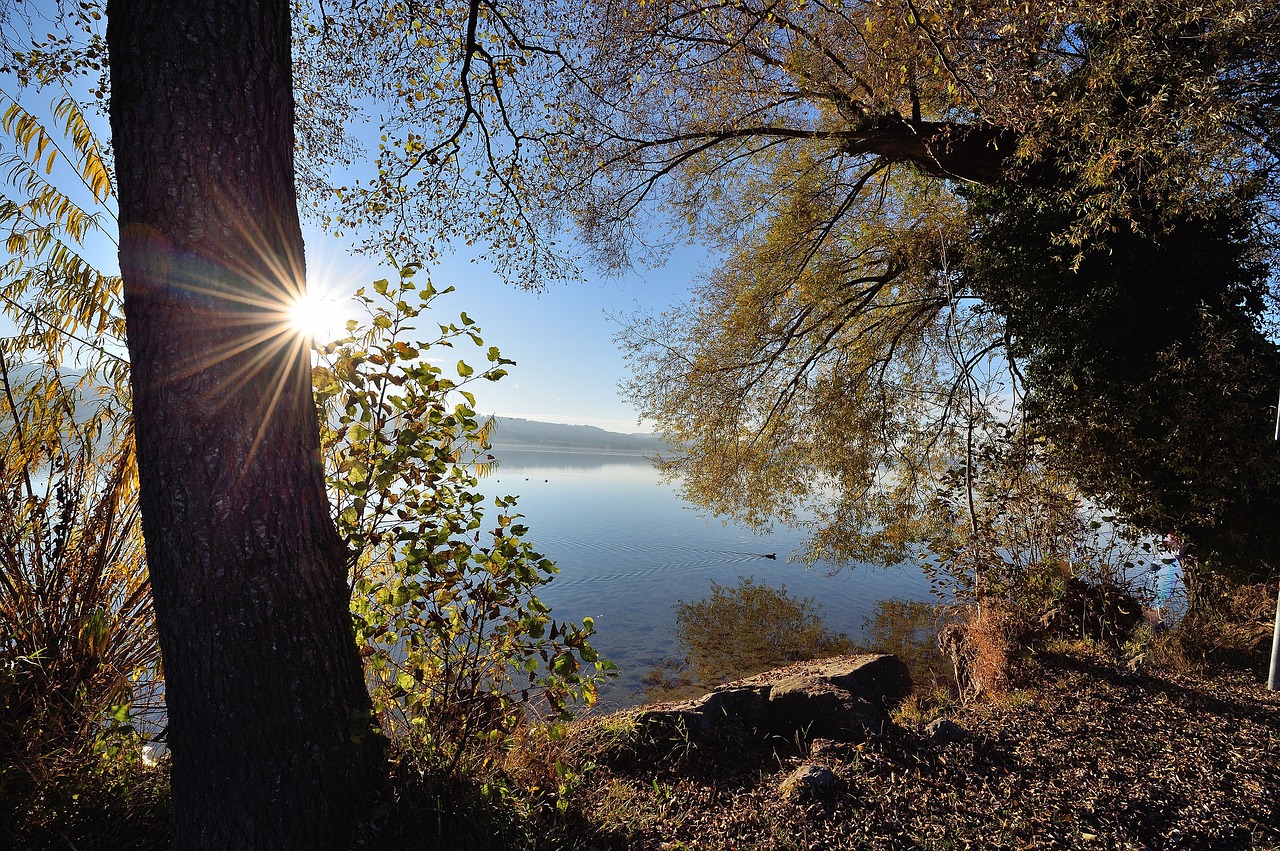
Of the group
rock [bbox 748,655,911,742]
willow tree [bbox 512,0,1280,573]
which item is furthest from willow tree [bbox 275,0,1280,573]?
rock [bbox 748,655,911,742]

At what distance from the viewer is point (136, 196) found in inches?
67.8

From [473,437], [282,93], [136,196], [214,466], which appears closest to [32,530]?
[214,466]

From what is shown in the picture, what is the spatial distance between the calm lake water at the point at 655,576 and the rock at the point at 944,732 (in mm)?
3077

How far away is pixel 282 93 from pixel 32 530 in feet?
7.62

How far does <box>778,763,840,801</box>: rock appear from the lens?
2.61 metres

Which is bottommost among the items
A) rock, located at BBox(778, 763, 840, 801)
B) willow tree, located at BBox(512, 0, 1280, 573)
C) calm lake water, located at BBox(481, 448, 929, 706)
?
calm lake water, located at BBox(481, 448, 929, 706)

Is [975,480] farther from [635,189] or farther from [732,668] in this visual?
[635,189]

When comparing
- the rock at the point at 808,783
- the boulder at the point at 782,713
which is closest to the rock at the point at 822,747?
the boulder at the point at 782,713

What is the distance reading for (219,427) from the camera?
1.74 m

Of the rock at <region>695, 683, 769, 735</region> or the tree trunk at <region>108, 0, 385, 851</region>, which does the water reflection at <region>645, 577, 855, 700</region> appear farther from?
the tree trunk at <region>108, 0, 385, 851</region>

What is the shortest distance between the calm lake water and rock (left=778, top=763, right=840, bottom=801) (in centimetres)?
260

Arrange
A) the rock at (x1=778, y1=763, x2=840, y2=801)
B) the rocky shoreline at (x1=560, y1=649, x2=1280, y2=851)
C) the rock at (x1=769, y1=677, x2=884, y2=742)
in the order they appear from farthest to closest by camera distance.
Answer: the rock at (x1=769, y1=677, x2=884, y2=742) < the rock at (x1=778, y1=763, x2=840, y2=801) < the rocky shoreline at (x1=560, y1=649, x2=1280, y2=851)

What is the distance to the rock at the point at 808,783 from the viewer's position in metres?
2.61

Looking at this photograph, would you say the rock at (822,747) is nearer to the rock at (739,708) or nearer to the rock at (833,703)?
the rock at (833,703)
